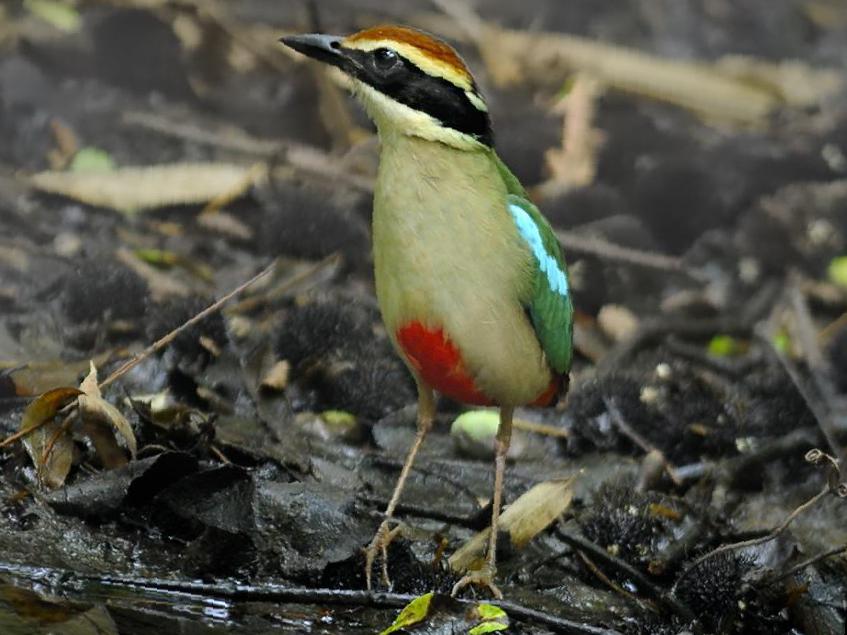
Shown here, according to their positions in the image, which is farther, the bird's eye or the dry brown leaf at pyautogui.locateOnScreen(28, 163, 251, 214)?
the dry brown leaf at pyautogui.locateOnScreen(28, 163, 251, 214)

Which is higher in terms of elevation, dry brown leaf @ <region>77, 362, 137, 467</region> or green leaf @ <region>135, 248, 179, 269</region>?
dry brown leaf @ <region>77, 362, 137, 467</region>

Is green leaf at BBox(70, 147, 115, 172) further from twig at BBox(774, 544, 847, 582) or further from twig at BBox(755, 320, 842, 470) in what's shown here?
twig at BBox(774, 544, 847, 582)

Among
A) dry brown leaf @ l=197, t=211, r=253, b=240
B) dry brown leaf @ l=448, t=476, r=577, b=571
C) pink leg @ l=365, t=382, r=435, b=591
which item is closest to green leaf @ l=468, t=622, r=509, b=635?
pink leg @ l=365, t=382, r=435, b=591

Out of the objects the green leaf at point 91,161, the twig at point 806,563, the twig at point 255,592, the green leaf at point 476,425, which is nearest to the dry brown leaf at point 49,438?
the twig at point 255,592

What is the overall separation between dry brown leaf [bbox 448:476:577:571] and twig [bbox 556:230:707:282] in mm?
2749

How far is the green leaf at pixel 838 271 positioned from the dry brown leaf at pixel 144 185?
3238 millimetres

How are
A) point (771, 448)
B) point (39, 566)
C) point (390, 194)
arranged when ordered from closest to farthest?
point (39, 566), point (390, 194), point (771, 448)

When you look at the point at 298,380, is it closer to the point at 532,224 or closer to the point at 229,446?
the point at 229,446

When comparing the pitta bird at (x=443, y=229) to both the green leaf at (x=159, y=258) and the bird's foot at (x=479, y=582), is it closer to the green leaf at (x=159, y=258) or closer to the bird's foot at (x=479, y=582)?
the bird's foot at (x=479, y=582)

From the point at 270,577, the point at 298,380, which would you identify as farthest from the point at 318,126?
the point at 270,577

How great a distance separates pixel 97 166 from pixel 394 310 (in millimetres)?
3805

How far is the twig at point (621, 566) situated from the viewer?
4.01 m

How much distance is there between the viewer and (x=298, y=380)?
5473 mm

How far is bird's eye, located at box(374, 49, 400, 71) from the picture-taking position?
4.03 meters
